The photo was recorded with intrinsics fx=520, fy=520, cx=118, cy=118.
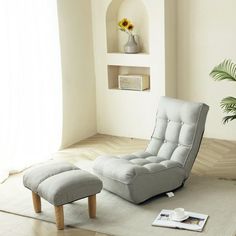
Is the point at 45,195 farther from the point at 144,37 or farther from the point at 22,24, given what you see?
the point at 144,37

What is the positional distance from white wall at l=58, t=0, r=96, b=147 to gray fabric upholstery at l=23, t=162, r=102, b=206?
6.35ft

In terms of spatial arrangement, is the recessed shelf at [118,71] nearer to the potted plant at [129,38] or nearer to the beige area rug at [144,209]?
the potted plant at [129,38]

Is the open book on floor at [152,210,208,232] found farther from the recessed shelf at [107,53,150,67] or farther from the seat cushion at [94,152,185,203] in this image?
the recessed shelf at [107,53,150,67]

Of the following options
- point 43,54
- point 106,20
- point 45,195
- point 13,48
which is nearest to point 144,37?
point 106,20

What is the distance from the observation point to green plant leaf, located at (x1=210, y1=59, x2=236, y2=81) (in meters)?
5.19

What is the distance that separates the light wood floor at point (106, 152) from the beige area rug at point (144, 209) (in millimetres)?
121

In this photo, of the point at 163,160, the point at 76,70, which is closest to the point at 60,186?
the point at 163,160

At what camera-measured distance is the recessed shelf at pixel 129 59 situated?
610 centimetres

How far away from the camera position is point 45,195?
3988 millimetres

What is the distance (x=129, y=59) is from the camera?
622cm

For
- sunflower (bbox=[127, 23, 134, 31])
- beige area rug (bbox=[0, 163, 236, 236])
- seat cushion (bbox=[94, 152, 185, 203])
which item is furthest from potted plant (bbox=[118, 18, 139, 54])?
beige area rug (bbox=[0, 163, 236, 236])

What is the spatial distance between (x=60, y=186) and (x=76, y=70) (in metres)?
2.56

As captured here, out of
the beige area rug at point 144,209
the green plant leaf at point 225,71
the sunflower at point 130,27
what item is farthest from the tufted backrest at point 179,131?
the sunflower at point 130,27

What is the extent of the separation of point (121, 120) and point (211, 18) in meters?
1.65
